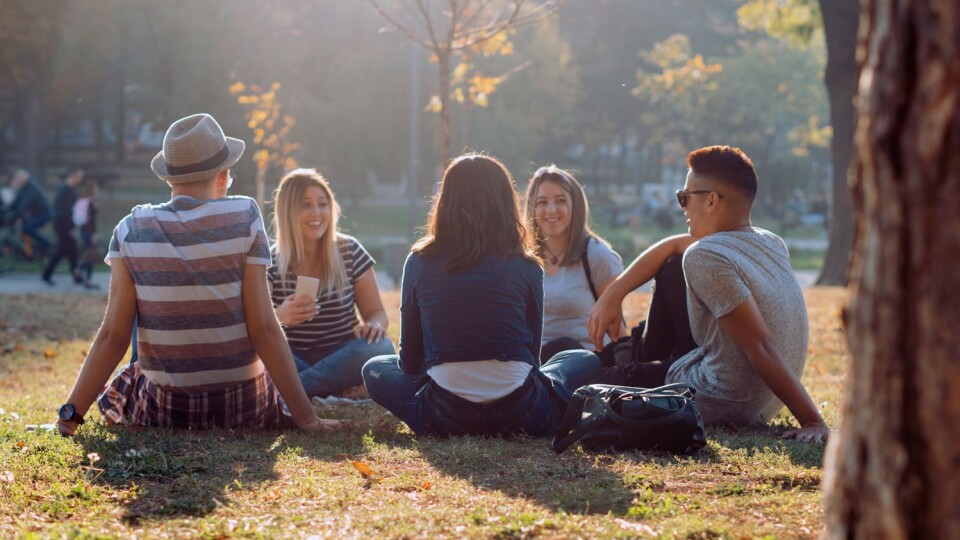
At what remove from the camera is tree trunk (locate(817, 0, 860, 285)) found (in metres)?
15.9

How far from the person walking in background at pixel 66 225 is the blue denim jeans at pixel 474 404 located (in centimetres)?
1313

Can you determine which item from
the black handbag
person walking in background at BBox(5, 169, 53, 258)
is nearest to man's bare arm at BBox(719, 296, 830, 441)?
the black handbag

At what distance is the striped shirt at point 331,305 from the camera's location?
685 cm

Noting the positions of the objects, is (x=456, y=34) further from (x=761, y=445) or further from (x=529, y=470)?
(x=529, y=470)

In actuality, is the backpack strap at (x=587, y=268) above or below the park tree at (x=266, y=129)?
below

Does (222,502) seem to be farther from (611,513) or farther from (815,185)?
(815,185)

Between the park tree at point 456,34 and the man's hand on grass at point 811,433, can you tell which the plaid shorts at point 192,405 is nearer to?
the man's hand on grass at point 811,433

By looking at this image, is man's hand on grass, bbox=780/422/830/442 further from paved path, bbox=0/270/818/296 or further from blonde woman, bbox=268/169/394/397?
paved path, bbox=0/270/818/296

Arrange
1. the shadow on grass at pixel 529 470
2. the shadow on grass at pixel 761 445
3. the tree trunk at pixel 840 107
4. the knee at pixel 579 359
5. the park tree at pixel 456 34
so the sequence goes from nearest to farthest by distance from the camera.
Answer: the shadow on grass at pixel 529 470 → the shadow on grass at pixel 761 445 → the knee at pixel 579 359 → the park tree at pixel 456 34 → the tree trunk at pixel 840 107

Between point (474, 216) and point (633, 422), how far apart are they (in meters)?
1.16

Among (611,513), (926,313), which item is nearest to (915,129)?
(926,313)

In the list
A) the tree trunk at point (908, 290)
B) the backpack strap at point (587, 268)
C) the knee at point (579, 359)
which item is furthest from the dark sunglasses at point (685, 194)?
the tree trunk at point (908, 290)

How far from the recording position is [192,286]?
507 centimetres

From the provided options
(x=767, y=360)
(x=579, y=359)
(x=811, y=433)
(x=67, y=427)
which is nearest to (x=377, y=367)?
(x=579, y=359)
